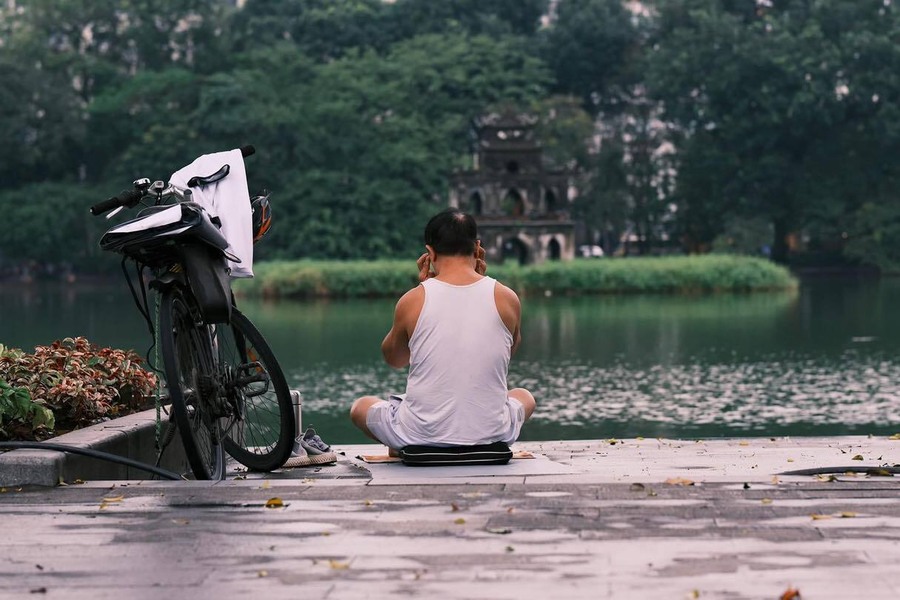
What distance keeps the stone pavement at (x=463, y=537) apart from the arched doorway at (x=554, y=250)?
1980 inches

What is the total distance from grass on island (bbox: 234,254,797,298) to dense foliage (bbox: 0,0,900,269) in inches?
250

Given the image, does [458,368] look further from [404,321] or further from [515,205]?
[515,205]

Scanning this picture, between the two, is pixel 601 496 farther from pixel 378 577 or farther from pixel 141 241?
pixel 141 241

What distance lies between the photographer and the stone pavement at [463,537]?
3988 millimetres

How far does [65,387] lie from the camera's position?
22.6 feet

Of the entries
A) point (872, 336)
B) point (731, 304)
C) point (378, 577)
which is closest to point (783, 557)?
point (378, 577)

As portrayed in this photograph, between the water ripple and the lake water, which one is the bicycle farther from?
the water ripple

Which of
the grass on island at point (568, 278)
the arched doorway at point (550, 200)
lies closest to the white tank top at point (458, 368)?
the grass on island at point (568, 278)

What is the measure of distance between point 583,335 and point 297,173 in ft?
99.2

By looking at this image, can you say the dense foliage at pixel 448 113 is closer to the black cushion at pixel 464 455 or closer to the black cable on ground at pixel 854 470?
the black cushion at pixel 464 455

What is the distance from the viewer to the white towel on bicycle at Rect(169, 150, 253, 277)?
6.42 meters

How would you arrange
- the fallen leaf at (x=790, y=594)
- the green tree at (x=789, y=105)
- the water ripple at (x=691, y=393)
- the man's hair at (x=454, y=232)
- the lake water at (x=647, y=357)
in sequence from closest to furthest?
the fallen leaf at (x=790, y=594) < the man's hair at (x=454, y=232) < the water ripple at (x=691, y=393) < the lake water at (x=647, y=357) < the green tree at (x=789, y=105)

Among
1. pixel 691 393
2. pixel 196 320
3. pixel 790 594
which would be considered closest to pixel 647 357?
pixel 691 393

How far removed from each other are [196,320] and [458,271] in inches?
39.8
